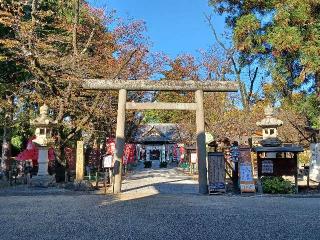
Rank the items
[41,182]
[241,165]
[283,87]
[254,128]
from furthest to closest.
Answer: [254,128] → [283,87] → [41,182] → [241,165]

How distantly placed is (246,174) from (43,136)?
25.8 ft

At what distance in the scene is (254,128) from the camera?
26.0m

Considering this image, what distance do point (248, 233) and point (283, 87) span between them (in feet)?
56.5

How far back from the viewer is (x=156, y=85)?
46.4ft

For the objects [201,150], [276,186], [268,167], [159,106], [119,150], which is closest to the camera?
[276,186]

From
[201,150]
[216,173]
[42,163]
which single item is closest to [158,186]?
[201,150]

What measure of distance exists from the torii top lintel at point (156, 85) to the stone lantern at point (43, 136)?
2877 mm

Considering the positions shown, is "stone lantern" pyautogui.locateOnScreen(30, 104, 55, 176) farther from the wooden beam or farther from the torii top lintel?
the wooden beam

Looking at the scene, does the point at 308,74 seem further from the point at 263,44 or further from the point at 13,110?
the point at 13,110

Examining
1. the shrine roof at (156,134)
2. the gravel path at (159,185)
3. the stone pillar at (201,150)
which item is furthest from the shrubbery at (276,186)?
the shrine roof at (156,134)

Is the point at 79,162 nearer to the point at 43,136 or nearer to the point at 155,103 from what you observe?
the point at 43,136

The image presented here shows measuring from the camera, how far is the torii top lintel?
554 inches

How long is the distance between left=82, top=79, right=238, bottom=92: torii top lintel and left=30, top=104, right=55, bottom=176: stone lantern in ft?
9.44

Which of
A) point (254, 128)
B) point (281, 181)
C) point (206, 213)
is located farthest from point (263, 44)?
point (206, 213)
